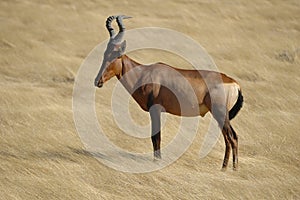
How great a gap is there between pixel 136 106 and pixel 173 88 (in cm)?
338

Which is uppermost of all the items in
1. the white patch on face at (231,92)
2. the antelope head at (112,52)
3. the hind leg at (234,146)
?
the antelope head at (112,52)

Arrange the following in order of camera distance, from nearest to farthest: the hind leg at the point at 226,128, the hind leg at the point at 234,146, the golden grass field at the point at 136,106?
the golden grass field at the point at 136,106, the hind leg at the point at 226,128, the hind leg at the point at 234,146

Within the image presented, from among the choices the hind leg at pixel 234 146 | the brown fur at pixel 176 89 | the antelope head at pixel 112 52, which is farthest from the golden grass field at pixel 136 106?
the antelope head at pixel 112 52

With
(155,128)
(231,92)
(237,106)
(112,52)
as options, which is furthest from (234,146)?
(112,52)

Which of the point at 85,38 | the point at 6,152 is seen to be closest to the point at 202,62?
the point at 85,38

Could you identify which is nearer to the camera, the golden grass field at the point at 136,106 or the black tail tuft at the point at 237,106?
the golden grass field at the point at 136,106

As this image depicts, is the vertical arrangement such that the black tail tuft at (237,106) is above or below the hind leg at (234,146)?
above

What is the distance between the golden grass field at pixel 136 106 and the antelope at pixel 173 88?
91cm

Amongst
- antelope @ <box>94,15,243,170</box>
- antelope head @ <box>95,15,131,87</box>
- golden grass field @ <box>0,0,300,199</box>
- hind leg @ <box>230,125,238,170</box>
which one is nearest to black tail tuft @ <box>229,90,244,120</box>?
antelope @ <box>94,15,243,170</box>

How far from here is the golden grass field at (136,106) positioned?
10875mm

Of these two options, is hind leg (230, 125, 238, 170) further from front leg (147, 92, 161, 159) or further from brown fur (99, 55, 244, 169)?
front leg (147, 92, 161, 159)

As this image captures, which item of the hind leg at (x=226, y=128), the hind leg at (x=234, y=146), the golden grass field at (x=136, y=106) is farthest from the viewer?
the hind leg at (x=234, y=146)

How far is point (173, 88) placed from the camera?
11.2 metres

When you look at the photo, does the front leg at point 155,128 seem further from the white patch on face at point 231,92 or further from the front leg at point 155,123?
the white patch on face at point 231,92
